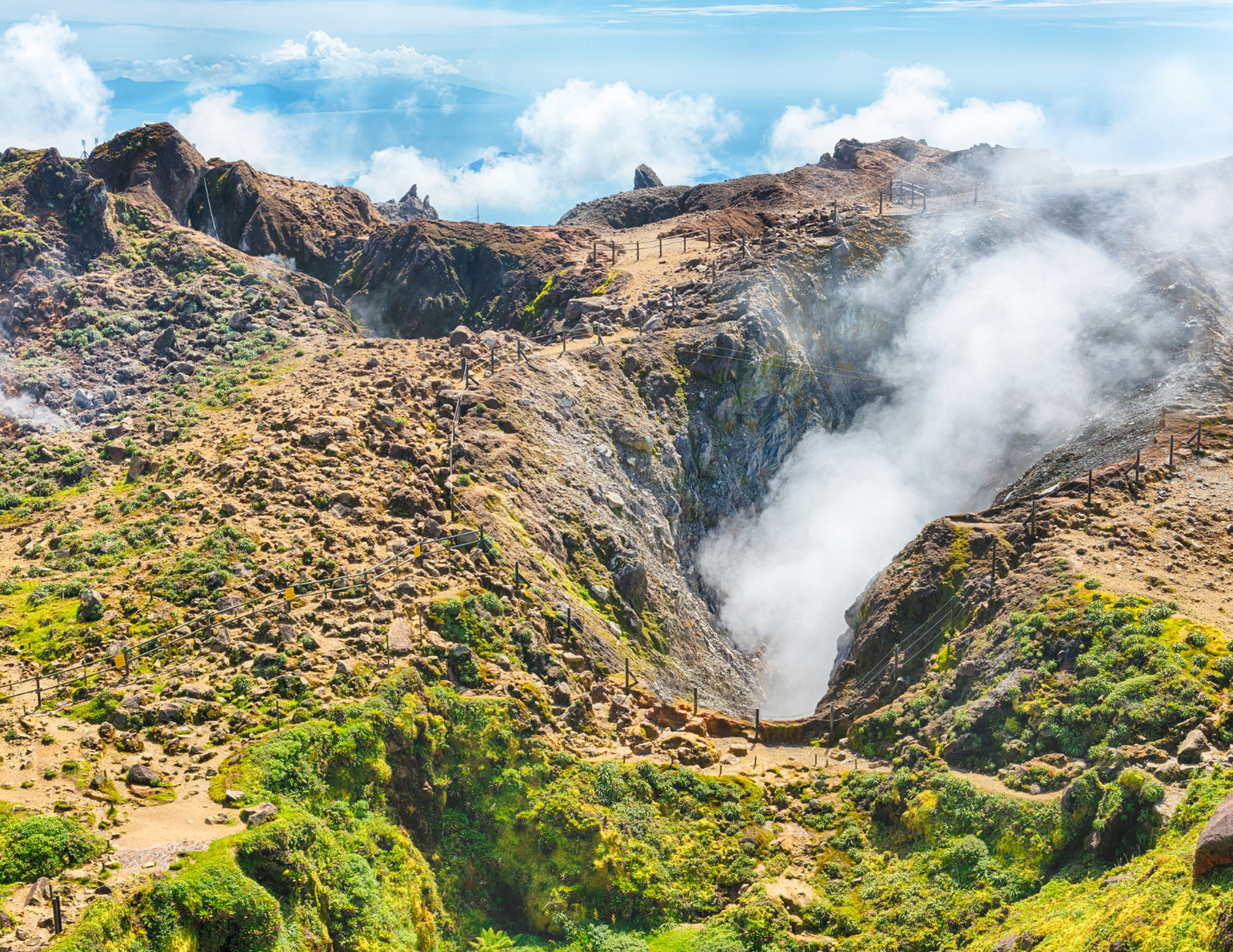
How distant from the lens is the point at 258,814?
85.8 feet

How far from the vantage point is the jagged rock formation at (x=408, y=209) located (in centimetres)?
14962

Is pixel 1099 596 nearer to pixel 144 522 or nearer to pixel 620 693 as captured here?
pixel 620 693

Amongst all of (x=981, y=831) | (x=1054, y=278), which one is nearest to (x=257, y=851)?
(x=981, y=831)

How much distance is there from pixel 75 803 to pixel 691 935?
60.6 feet

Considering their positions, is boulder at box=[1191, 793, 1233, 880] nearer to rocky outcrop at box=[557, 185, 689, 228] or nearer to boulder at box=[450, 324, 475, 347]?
boulder at box=[450, 324, 475, 347]

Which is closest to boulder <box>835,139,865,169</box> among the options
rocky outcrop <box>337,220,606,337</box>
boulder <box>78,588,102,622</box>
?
rocky outcrop <box>337,220,606,337</box>

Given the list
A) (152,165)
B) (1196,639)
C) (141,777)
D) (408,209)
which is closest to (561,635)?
(141,777)

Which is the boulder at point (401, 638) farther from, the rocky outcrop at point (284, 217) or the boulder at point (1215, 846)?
the rocky outcrop at point (284, 217)

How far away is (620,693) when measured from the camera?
40.8 meters

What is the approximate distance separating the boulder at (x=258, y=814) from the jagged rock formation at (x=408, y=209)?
129m

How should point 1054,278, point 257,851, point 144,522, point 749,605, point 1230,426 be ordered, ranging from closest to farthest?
point 257,851 < point 144,522 < point 1230,426 < point 749,605 < point 1054,278

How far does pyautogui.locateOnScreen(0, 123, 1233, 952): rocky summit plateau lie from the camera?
2722 cm

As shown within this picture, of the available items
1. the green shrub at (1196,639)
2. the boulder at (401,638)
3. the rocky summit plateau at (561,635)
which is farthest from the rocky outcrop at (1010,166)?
the boulder at (401,638)

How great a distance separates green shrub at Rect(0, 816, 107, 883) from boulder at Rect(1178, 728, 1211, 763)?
31198mm
